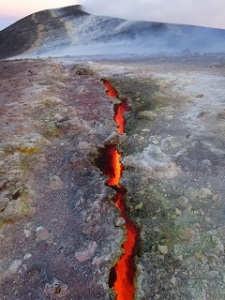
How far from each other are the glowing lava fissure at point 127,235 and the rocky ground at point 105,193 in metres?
0.10

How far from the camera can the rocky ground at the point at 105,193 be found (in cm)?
→ 330

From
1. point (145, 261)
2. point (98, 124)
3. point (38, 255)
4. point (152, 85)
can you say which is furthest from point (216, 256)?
point (152, 85)

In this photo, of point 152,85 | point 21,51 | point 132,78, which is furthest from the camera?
point 21,51

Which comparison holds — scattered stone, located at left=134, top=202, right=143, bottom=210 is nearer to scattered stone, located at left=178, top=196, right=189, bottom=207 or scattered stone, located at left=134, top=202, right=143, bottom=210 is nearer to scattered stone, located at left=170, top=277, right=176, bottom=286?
scattered stone, located at left=178, top=196, right=189, bottom=207

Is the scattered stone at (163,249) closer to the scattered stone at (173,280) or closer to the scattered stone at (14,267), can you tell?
the scattered stone at (173,280)

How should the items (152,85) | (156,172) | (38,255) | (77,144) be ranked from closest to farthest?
(38,255) < (156,172) < (77,144) < (152,85)

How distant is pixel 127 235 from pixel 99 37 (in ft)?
39.3

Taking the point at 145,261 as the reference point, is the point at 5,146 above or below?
above

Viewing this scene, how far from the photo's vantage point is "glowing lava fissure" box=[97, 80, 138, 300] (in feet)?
11.0

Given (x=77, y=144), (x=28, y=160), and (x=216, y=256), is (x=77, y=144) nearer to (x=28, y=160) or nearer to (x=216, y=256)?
(x=28, y=160)

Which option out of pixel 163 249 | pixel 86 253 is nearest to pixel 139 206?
pixel 163 249

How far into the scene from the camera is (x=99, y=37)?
14.3 meters

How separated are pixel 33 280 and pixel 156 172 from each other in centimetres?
210

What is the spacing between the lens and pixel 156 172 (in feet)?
14.9
